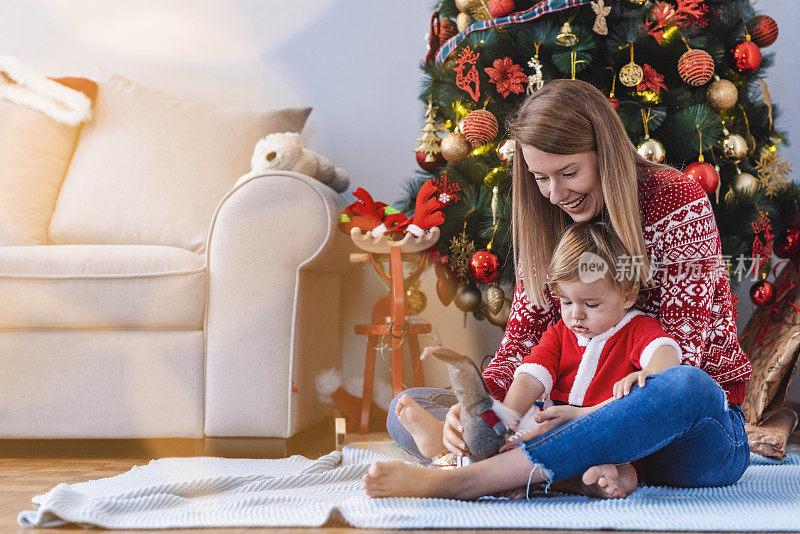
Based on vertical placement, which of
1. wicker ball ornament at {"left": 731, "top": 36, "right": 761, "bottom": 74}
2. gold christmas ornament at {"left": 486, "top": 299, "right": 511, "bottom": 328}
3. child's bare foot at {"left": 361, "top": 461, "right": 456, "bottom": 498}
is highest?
wicker ball ornament at {"left": 731, "top": 36, "right": 761, "bottom": 74}

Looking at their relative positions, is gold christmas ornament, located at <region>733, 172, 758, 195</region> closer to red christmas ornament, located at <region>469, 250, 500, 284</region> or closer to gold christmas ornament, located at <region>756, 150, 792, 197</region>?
gold christmas ornament, located at <region>756, 150, 792, 197</region>

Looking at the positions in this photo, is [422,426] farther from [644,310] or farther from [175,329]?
[175,329]

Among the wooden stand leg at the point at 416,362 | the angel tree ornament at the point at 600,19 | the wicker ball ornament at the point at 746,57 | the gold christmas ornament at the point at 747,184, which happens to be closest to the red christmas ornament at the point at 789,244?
the gold christmas ornament at the point at 747,184

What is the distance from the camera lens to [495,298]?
5.20ft

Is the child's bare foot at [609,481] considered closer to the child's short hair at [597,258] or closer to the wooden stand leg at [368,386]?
the child's short hair at [597,258]

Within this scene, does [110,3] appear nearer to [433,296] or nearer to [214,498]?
[433,296]

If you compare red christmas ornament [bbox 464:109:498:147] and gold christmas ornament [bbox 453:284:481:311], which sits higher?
red christmas ornament [bbox 464:109:498:147]

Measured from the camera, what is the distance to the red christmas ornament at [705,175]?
1.44 metres

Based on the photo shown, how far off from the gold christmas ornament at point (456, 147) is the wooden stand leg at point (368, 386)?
0.45m

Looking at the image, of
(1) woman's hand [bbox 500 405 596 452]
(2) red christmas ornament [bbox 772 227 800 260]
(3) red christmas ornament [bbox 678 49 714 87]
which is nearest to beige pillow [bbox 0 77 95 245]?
(1) woman's hand [bbox 500 405 596 452]

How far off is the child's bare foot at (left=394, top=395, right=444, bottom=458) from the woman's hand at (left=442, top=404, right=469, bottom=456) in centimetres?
5

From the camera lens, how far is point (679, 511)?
842 mm

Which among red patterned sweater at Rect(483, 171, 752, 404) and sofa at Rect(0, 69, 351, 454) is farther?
sofa at Rect(0, 69, 351, 454)

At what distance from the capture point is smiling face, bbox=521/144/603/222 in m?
1.02
